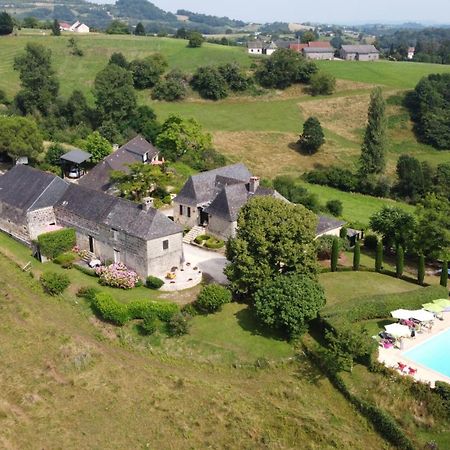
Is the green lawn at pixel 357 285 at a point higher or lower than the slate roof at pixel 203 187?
lower

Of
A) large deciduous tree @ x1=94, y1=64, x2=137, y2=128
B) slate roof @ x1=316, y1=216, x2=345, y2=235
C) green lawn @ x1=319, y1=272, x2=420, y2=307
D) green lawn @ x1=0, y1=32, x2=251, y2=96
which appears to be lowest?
green lawn @ x1=319, y1=272, x2=420, y2=307

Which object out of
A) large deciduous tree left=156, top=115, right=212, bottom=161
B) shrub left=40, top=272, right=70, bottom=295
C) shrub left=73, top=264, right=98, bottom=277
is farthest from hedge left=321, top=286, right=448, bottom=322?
large deciduous tree left=156, top=115, right=212, bottom=161

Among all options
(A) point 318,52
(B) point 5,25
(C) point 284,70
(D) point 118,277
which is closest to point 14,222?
(D) point 118,277

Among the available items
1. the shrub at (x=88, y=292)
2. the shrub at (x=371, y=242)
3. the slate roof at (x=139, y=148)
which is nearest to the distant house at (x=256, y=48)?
the slate roof at (x=139, y=148)

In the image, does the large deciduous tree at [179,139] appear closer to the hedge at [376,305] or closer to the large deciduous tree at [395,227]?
the large deciduous tree at [395,227]

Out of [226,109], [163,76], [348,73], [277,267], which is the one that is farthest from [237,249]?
[348,73]

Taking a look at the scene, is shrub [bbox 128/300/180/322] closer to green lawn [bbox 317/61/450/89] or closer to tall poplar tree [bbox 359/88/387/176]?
tall poplar tree [bbox 359/88/387/176]
